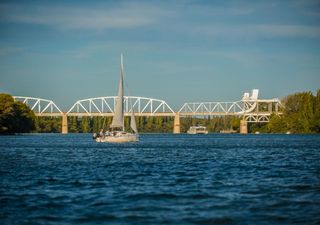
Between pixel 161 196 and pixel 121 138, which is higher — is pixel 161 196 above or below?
below

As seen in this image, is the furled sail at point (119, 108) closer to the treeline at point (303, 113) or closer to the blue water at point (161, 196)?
the treeline at point (303, 113)

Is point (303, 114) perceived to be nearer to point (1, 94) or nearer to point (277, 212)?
point (1, 94)

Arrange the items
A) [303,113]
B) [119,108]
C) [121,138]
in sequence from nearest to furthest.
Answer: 1. [119,108]
2. [121,138]
3. [303,113]

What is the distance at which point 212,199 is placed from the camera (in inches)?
1155

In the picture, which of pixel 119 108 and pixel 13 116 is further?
pixel 13 116

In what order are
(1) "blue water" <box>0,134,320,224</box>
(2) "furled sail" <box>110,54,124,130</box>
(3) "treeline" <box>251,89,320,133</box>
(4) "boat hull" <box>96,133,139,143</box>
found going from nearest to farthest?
(1) "blue water" <box>0,134,320,224</box> → (2) "furled sail" <box>110,54,124,130</box> → (4) "boat hull" <box>96,133,139,143</box> → (3) "treeline" <box>251,89,320,133</box>

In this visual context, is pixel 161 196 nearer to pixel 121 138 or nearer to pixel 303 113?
pixel 121 138

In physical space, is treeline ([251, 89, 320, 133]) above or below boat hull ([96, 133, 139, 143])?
above

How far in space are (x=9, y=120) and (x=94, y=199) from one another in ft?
443

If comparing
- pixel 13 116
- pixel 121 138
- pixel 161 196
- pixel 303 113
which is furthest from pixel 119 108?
pixel 161 196

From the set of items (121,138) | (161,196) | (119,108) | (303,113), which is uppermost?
(303,113)

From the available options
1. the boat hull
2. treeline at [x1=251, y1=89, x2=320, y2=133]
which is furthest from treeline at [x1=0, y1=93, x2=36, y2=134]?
treeline at [x1=251, y1=89, x2=320, y2=133]

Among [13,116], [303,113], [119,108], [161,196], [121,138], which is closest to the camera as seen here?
[161,196]

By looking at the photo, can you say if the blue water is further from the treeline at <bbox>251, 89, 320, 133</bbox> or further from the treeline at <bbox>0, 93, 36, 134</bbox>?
the treeline at <bbox>251, 89, 320, 133</bbox>
